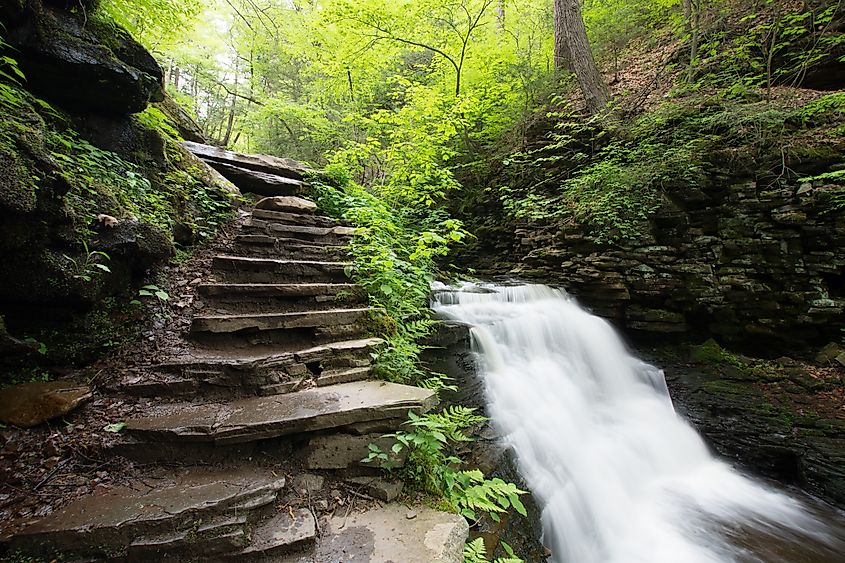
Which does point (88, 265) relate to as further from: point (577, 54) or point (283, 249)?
point (577, 54)

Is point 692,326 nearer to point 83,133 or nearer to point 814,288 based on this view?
point 814,288

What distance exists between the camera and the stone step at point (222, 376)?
2.60 meters

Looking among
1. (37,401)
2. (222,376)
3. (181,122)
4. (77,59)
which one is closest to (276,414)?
(222,376)

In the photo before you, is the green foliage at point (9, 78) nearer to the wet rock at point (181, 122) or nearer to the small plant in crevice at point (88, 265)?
the small plant in crevice at point (88, 265)

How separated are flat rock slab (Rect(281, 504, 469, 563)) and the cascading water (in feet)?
6.92

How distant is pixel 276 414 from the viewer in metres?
2.32

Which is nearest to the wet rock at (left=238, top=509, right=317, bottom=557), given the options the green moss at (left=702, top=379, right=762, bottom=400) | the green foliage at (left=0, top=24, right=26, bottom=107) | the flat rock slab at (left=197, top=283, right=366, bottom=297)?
the flat rock slab at (left=197, top=283, right=366, bottom=297)

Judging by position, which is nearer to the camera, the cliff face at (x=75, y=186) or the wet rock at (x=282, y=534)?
the wet rock at (x=282, y=534)

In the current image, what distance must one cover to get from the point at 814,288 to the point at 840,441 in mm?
2403

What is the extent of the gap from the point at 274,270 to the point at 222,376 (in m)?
1.68

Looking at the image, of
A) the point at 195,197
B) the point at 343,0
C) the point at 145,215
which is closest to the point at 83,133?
the point at 145,215

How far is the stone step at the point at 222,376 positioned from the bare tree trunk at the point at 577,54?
857 cm

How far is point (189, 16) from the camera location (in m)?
5.41

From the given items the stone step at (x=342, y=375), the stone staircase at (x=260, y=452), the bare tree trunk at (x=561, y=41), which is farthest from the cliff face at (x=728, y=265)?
the stone step at (x=342, y=375)
